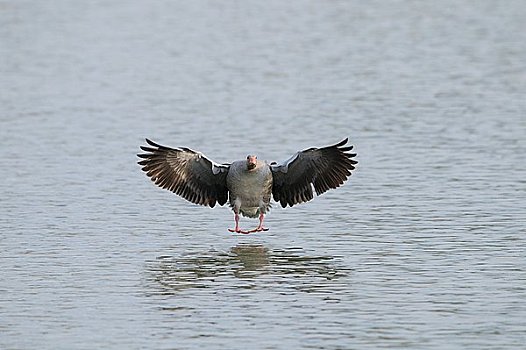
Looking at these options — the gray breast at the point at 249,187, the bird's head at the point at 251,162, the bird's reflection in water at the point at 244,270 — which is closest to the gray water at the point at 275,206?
the bird's reflection in water at the point at 244,270

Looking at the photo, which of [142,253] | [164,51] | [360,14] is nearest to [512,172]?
[142,253]

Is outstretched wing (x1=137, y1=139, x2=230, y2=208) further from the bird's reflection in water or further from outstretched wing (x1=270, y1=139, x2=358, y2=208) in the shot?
the bird's reflection in water

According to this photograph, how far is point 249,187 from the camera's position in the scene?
1489 centimetres

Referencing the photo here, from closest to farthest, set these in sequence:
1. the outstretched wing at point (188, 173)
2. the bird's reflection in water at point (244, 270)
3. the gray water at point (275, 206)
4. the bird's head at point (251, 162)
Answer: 1. the gray water at point (275, 206)
2. the bird's reflection in water at point (244, 270)
3. the bird's head at point (251, 162)
4. the outstretched wing at point (188, 173)

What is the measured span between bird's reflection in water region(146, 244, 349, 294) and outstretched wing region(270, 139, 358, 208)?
3.10 feet

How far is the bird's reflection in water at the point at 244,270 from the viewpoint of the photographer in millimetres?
12820

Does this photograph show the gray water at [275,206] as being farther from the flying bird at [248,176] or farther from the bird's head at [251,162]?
the bird's head at [251,162]

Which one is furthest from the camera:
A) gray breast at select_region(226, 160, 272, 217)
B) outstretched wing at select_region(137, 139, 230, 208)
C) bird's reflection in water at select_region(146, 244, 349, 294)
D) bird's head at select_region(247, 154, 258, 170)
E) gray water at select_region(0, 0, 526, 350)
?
outstretched wing at select_region(137, 139, 230, 208)

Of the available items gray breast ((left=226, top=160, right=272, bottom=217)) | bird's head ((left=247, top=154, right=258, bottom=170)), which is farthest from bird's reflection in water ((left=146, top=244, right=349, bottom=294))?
bird's head ((left=247, top=154, right=258, bottom=170))

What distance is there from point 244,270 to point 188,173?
212 cm

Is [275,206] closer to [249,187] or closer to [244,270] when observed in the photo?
[249,187]

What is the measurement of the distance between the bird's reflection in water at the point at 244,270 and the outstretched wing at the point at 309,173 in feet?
3.10

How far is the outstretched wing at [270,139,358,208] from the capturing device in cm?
1491

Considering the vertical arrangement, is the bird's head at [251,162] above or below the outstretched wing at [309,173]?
above
